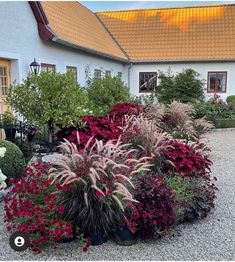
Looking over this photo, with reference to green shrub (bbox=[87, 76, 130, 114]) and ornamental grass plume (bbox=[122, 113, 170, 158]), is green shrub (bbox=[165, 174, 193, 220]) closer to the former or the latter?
ornamental grass plume (bbox=[122, 113, 170, 158])

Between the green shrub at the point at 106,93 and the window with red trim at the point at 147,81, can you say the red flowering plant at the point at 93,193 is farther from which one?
the window with red trim at the point at 147,81

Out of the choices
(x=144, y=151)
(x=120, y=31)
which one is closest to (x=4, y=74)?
(x=144, y=151)

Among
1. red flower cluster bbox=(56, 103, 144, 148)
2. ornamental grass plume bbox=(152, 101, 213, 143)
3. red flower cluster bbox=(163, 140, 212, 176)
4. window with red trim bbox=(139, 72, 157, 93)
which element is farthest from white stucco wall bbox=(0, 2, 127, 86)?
window with red trim bbox=(139, 72, 157, 93)

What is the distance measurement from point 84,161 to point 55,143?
250 cm

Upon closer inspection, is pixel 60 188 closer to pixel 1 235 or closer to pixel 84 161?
pixel 84 161

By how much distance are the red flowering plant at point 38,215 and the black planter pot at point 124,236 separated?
1.73 feet

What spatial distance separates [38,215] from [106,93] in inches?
314

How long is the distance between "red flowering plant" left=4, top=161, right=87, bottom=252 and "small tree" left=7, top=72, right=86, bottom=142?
5.94 ft

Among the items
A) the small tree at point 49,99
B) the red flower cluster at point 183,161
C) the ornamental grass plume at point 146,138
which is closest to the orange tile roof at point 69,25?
the small tree at point 49,99

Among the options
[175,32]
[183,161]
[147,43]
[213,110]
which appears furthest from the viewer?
[175,32]

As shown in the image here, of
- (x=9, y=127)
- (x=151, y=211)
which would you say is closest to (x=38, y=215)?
(x=151, y=211)

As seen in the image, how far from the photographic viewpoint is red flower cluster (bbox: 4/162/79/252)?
3.29 meters

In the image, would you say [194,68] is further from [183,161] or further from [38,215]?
[38,215]

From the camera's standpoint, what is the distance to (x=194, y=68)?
18500mm
